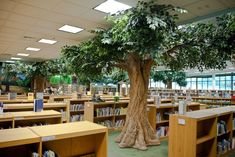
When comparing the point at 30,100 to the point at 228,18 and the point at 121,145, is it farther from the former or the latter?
the point at 228,18

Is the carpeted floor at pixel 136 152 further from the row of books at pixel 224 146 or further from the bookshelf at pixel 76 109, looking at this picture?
the bookshelf at pixel 76 109

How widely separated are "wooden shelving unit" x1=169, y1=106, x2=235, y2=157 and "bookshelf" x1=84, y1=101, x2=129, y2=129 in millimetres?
3146

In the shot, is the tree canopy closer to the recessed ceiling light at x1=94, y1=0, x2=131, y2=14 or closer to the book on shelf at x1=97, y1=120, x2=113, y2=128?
the book on shelf at x1=97, y1=120, x2=113, y2=128

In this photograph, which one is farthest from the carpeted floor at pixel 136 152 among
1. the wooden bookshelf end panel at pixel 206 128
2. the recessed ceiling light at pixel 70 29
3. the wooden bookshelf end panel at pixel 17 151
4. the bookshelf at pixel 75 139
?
the recessed ceiling light at pixel 70 29

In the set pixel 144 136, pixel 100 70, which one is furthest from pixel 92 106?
pixel 144 136

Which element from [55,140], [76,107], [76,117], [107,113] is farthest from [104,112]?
[55,140]

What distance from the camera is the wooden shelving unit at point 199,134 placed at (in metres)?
3.69

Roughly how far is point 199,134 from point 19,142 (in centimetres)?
391

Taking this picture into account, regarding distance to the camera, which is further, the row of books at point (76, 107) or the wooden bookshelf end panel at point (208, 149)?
the row of books at point (76, 107)

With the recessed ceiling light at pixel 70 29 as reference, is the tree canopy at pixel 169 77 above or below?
below

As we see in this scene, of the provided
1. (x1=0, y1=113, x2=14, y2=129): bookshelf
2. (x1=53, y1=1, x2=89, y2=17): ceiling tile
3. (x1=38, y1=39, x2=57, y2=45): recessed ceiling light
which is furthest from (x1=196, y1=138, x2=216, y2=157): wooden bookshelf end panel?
(x1=38, y1=39, x2=57, y2=45): recessed ceiling light

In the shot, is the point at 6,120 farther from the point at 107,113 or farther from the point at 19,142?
the point at 107,113

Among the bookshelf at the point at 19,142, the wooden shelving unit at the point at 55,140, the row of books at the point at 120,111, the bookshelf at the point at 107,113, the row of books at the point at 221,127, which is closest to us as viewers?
the bookshelf at the point at 19,142

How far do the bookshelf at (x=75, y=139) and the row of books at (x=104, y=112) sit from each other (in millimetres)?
4069
